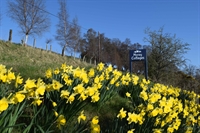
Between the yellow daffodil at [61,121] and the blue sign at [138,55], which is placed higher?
the blue sign at [138,55]

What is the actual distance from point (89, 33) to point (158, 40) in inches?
738

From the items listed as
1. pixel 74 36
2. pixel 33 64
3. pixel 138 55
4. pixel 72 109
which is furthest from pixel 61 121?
pixel 74 36

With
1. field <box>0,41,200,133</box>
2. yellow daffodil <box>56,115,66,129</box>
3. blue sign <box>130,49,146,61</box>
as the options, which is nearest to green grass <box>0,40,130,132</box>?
field <box>0,41,200,133</box>

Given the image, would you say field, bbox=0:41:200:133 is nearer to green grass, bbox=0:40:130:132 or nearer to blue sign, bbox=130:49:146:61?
green grass, bbox=0:40:130:132

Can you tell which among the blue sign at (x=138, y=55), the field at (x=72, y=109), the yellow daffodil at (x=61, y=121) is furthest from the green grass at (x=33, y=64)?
the blue sign at (x=138, y=55)

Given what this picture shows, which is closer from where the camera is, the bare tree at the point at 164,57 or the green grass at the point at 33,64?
the green grass at the point at 33,64

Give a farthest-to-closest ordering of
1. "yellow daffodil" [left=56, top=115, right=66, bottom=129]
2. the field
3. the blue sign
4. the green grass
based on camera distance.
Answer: the blue sign
the green grass
"yellow daffodil" [left=56, top=115, right=66, bottom=129]
the field

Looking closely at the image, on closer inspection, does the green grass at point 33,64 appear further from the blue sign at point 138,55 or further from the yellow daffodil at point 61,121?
the blue sign at point 138,55

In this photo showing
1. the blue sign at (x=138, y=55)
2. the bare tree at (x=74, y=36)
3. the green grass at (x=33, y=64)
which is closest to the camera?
the green grass at (x=33, y=64)

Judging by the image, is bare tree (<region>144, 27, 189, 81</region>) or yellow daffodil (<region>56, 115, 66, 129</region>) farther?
bare tree (<region>144, 27, 189, 81</region>)

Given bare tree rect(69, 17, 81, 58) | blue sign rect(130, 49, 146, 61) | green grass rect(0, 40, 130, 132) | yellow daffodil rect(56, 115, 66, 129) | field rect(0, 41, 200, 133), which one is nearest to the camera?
field rect(0, 41, 200, 133)

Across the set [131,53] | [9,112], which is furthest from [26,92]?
[131,53]

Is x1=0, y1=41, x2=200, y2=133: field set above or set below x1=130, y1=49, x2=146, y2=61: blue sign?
below

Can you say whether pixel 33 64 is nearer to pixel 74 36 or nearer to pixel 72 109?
pixel 72 109
